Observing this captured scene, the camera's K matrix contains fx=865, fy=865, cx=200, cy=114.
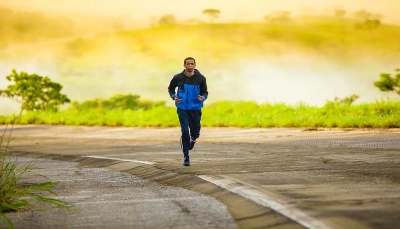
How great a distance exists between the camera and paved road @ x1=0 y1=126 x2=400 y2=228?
839 centimetres

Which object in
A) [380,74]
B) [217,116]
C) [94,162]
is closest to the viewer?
[94,162]

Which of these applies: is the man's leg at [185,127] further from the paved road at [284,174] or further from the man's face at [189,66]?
the man's face at [189,66]

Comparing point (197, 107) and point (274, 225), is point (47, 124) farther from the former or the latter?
point (274, 225)

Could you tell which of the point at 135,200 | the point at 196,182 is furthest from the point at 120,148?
the point at 135,200

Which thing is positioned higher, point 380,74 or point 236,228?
point 380,74

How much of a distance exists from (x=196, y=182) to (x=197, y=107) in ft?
9.70

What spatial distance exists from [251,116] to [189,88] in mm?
20500

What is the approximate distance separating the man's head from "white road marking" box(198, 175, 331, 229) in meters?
2.73

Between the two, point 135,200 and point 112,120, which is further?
point 112,120

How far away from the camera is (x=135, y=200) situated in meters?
10.7

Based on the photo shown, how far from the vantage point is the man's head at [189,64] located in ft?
48.4

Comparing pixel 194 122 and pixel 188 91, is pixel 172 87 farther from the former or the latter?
pixel 194 122

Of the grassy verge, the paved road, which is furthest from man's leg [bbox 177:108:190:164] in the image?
the grassy verge

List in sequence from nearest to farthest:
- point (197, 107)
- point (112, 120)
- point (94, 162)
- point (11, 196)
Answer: point (11, 196)
point (197, 107)
point (94, 162)
point (112, 120)
